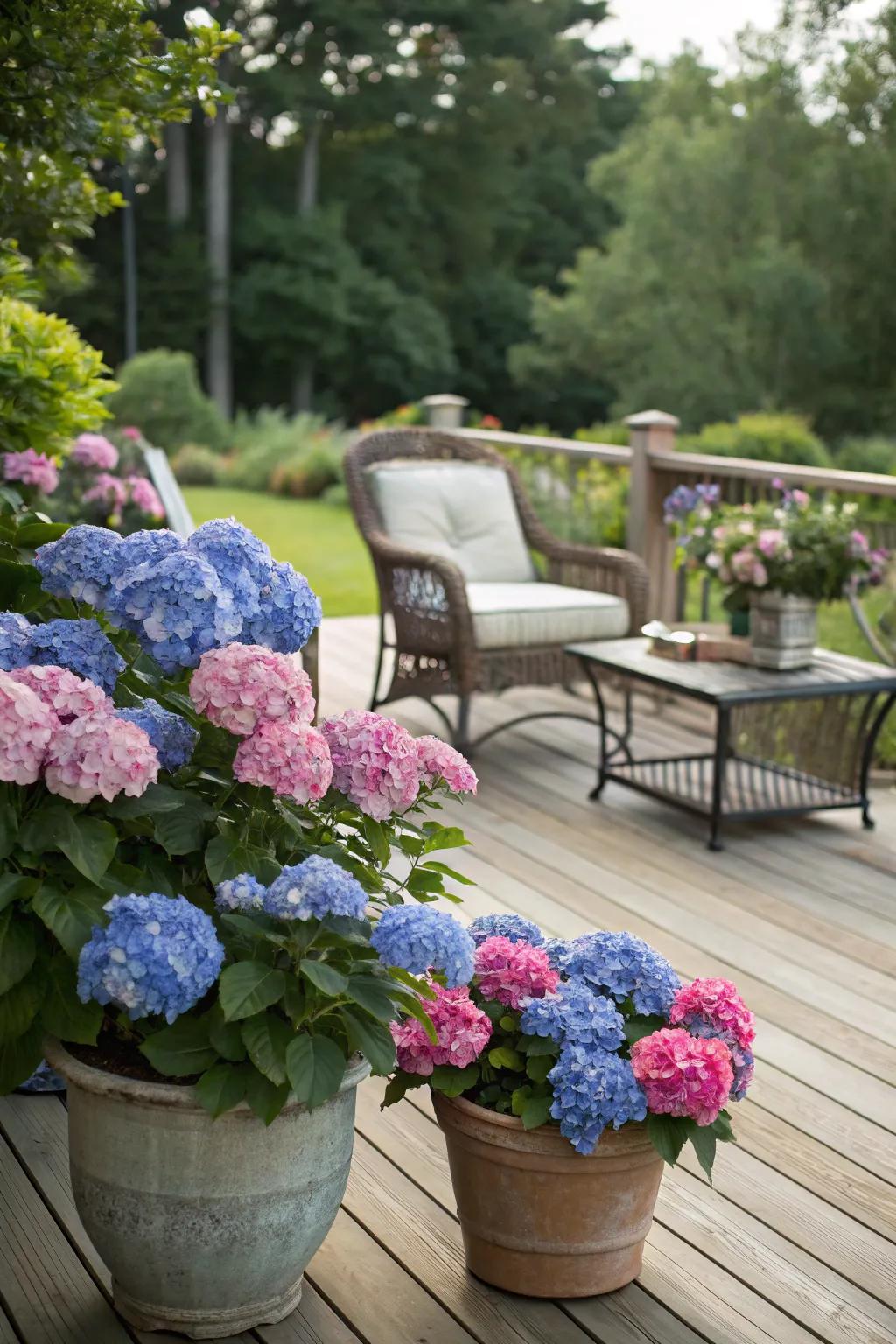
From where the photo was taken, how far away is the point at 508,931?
2.20m

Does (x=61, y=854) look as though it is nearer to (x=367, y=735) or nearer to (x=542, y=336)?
(x=367, y=735)

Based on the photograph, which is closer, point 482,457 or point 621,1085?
point 621,1085

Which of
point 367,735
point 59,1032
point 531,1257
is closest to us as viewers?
point 59,1032

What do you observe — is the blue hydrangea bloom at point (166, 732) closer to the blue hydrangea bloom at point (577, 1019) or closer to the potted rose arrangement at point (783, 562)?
the blue hydrangea bloom at point (577, 1019)

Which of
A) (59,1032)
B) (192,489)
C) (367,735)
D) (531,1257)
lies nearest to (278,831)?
(367,735)

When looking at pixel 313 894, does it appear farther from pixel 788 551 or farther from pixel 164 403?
pixel 164 403

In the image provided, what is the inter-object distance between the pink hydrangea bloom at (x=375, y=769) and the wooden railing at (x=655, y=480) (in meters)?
3.22

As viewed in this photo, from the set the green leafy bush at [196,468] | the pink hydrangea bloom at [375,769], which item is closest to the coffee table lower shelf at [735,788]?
the pink hydrangea bloom at [375,769]

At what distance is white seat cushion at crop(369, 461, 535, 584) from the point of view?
5199 mm

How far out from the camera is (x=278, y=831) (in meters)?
1.90

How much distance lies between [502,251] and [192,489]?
1230cm

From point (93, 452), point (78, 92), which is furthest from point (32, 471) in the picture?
point (78, 92)

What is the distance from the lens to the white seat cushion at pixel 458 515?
520 centimetres

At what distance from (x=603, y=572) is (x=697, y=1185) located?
308 cm
